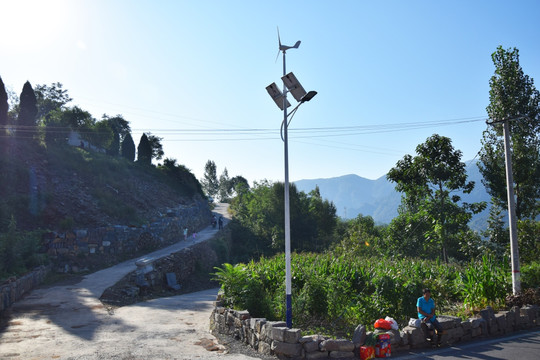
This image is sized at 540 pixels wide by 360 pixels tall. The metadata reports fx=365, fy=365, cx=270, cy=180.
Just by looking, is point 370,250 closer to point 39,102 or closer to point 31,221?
point 31,221

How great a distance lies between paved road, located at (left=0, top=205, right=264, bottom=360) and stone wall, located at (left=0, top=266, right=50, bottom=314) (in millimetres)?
301

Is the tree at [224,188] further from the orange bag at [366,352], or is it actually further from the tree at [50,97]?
the orange bag at [366,352]

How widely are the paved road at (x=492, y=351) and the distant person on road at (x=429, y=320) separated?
0.33 meters

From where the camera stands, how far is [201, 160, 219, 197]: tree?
93.8 meters

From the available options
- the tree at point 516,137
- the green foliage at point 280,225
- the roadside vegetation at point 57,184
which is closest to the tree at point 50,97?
the roadside vegetation at point 57,184

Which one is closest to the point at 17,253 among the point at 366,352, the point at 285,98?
the point at 285,98

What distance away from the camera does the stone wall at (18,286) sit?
12.2 meters

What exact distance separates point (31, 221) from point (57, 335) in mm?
13642

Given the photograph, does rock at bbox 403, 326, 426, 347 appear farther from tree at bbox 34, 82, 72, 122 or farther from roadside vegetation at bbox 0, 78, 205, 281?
tree at bbox 34, 82, 72, 122

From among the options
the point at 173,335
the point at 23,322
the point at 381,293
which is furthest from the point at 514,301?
the point at 23,322

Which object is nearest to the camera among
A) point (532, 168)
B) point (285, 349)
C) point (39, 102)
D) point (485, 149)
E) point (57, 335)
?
point (285, 349)

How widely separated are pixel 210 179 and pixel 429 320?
88.4 metres

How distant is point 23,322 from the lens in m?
10.9

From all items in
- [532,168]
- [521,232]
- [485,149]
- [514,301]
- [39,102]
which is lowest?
[514,301]
